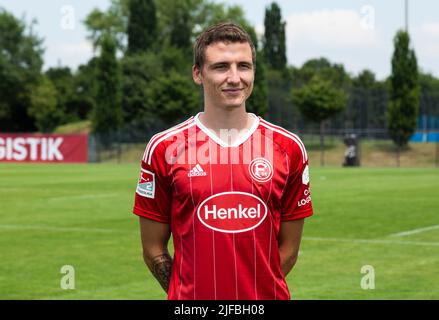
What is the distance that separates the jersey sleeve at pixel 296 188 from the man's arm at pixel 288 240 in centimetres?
4

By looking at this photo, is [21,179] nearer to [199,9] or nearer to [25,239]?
[25,239]

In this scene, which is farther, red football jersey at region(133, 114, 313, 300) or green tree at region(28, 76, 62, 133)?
green tree at region(28, 76, 62, 133)

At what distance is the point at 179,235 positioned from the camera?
3.71 metres

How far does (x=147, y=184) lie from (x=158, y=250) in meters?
0.37

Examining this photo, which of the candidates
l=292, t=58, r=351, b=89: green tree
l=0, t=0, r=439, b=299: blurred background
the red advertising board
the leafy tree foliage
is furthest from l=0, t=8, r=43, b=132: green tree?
the leafy tree foliage

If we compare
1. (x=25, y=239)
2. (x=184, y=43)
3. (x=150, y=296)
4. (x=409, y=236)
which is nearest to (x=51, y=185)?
(x=25, y=239)

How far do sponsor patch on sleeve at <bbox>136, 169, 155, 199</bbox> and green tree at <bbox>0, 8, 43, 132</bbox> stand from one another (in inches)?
3277

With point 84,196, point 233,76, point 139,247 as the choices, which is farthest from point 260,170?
point 84,196

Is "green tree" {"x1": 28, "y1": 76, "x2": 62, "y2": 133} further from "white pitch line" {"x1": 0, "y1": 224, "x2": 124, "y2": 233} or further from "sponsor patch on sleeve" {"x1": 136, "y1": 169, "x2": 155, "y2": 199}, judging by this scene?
"sponsor patch on sleeve" {"x1": 136, "y1": 169, "x2": 155, "y2": 199}

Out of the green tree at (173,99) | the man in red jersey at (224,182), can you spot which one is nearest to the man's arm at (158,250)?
the man in red jersey at (224,182)

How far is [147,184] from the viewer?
3.80 meters

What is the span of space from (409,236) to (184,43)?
270 ft

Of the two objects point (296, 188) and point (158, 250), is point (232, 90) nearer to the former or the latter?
point (296, 188)

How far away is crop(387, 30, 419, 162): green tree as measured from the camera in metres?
56.2
